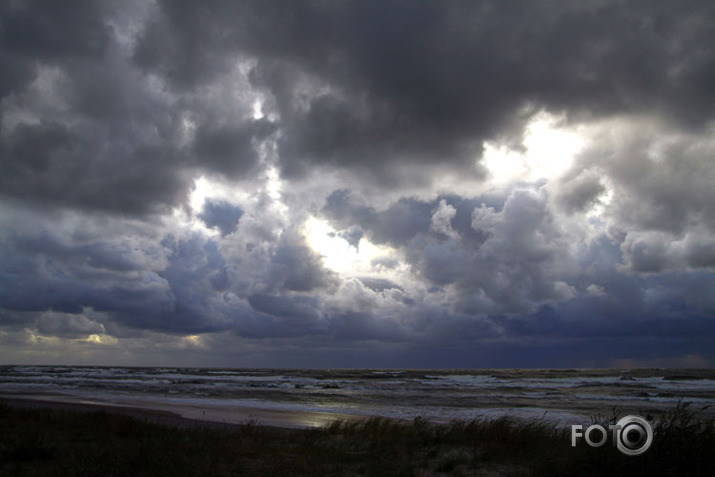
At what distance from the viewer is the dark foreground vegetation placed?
8.64 metres

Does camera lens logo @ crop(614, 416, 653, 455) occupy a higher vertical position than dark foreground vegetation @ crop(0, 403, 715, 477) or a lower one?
higher

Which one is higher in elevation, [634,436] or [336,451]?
[634,436]

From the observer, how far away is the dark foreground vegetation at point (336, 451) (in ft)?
28.3

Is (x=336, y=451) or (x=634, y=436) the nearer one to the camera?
(x=634, y=436)

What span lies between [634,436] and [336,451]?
750 cm

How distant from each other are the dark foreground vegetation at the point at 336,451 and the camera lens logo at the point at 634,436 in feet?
0.59

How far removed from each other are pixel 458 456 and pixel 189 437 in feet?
26.8

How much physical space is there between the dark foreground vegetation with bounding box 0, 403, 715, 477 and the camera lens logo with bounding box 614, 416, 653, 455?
18cm

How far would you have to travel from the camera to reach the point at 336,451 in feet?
41.7

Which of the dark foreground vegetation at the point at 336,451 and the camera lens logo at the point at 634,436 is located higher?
the camera lens logo at the point at 634,436

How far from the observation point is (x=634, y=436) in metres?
9.67

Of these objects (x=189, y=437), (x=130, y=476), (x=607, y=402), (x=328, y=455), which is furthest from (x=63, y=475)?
(x=607, y=402)

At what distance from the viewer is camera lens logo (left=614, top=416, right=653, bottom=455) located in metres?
8.73

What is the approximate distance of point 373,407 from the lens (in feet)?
107
